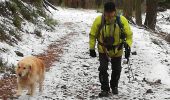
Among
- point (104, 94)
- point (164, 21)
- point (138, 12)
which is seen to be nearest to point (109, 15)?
point (104, 94)

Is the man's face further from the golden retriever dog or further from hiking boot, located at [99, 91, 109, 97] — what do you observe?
the golden retriever dog

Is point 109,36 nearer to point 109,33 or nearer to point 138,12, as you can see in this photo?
point 109,33

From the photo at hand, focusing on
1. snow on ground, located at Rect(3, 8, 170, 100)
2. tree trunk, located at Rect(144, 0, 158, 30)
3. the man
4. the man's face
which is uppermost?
tree trunk, located at Rect(144, 0, 158, 30)

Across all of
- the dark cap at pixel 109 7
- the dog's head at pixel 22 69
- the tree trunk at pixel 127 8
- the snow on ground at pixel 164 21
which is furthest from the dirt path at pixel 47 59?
the snow on ground at pixel 164 21

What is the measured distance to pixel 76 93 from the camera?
32.5 ft

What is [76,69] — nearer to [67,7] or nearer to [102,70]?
[102,70]

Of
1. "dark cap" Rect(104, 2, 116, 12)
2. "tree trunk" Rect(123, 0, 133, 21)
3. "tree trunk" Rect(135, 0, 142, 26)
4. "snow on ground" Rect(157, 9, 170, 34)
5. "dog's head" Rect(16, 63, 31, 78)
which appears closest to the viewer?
"dog's head" Rect(16, 63, 31, 78)


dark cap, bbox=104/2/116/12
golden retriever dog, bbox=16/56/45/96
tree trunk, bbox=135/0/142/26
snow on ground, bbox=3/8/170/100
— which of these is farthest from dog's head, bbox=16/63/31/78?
tree trunk, bbox=135/0/142/26

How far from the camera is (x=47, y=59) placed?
555 inches

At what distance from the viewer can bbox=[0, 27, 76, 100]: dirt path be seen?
375 inches

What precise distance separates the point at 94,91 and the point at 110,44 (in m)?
1.57

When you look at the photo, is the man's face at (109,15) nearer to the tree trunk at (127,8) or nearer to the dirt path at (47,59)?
the dirt path at (47,59)

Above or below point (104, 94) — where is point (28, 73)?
above

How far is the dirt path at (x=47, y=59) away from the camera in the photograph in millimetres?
9516
